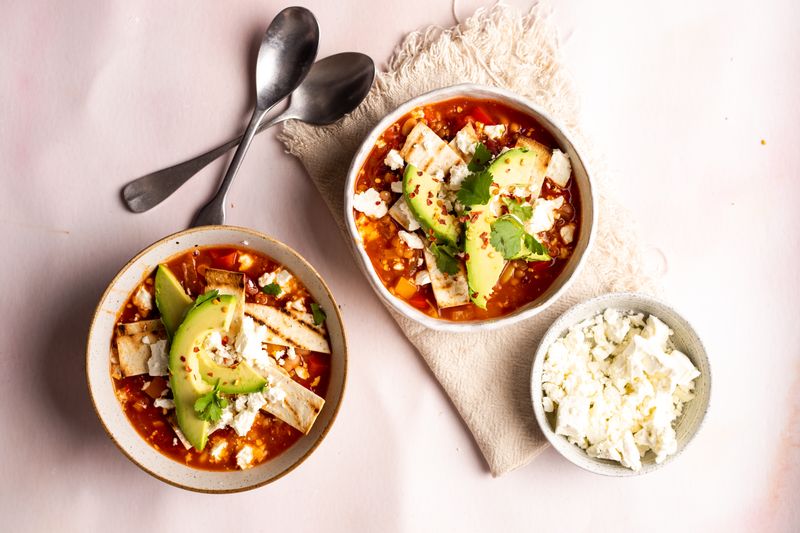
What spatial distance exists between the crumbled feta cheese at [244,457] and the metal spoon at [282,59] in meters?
0.93

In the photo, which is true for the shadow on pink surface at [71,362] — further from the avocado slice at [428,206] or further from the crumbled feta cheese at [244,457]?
the avocado slice at [428,206]

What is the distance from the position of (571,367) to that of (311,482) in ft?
4.10

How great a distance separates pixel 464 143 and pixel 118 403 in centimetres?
168

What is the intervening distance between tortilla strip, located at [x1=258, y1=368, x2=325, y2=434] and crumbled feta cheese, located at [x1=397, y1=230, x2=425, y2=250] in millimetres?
694

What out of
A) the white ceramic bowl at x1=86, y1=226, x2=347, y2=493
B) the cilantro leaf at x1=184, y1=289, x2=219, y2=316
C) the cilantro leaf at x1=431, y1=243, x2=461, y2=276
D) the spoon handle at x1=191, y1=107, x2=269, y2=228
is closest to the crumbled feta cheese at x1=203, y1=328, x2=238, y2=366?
the cilantro leaf at x1=184, y1=289, x2=219, y2=316

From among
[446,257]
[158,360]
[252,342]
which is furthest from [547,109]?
[158,360]

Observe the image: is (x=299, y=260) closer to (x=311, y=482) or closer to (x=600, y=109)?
(x=311, y=482)

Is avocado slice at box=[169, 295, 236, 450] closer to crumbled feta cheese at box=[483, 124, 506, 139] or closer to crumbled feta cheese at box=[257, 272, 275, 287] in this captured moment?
crumbled feta cheese at box=[257, 272, 275, 287]

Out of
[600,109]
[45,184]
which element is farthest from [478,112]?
[45,184]

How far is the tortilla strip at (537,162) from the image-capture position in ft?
8.82

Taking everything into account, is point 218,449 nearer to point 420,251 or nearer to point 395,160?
point 420,251

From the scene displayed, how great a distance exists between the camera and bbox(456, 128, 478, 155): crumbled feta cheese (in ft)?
8.71

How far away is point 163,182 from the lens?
291 cm

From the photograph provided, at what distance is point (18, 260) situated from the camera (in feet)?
9.64
